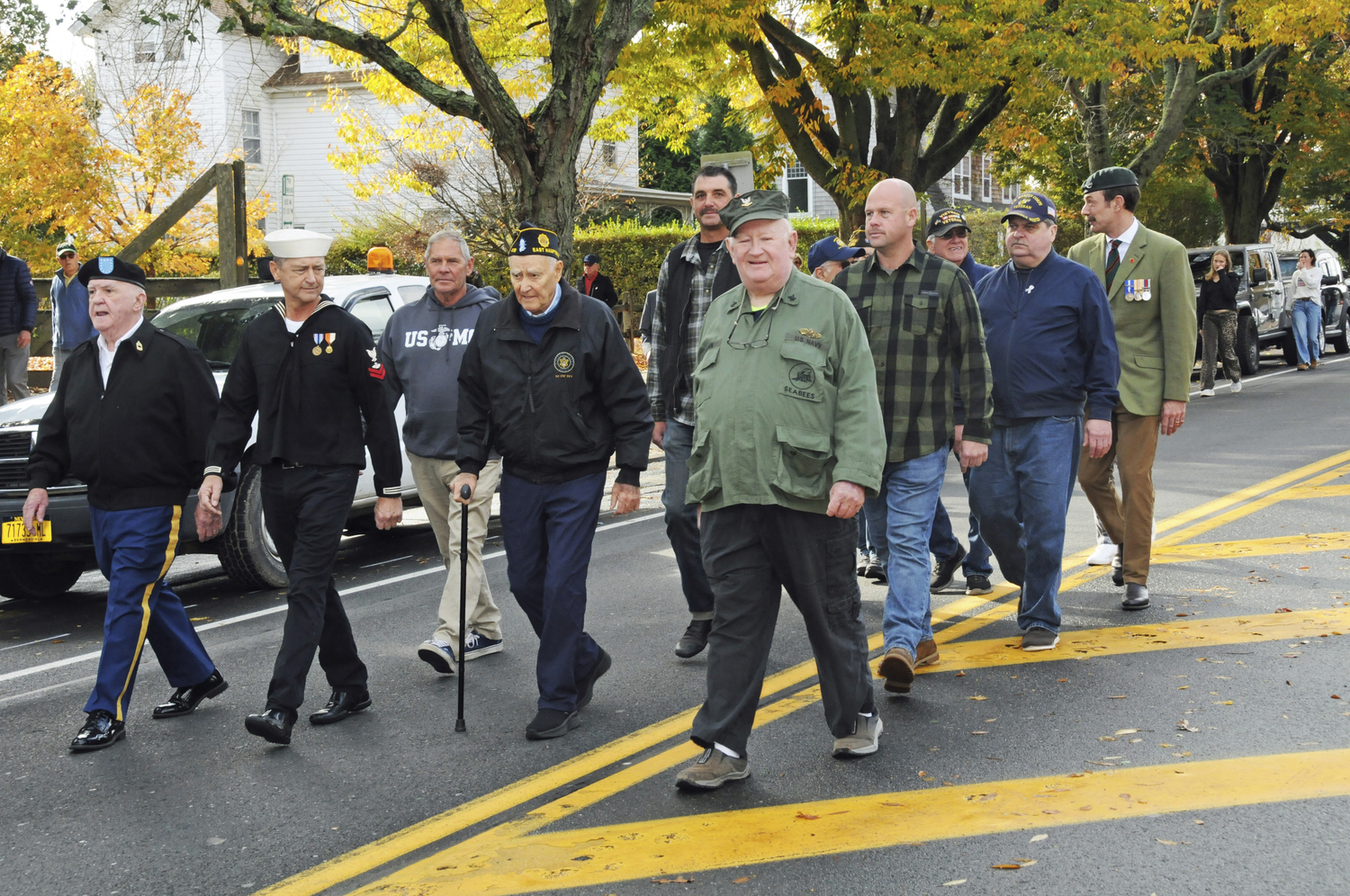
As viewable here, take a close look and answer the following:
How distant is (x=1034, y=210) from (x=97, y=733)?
4.69 meters

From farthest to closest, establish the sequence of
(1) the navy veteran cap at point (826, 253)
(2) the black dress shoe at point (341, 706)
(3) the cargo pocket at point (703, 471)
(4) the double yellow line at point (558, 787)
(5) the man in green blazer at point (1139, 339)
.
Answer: (1) the navy veteran cap at point (826, 253), (5) the man in green blazer at point (1139, 339), (2) the black dress shoe at point (341, 706), (3) the cargo pocket at point (703, 471), (4) the double yellow line at point (558, 787)

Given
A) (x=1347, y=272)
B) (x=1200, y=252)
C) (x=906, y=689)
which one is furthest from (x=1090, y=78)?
(x=1347, y=272)

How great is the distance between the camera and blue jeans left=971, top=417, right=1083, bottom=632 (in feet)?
20.4

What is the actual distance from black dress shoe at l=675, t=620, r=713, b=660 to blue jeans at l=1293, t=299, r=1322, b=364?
64.8ft

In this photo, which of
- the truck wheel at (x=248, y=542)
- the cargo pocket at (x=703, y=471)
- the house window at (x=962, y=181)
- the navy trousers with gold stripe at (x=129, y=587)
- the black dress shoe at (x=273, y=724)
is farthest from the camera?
the house window at (x=962, y=181)

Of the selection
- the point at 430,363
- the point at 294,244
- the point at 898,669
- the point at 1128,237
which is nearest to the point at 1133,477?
the point at 1128,237

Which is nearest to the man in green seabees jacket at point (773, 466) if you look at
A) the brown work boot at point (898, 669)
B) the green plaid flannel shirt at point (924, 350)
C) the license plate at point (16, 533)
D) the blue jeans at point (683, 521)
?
the brown work boot at point (898, 669)

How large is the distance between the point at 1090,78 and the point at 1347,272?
113 feet

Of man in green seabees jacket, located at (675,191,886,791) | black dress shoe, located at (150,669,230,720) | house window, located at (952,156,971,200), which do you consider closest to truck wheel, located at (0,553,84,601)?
black dress shoe, located at (150,669,230,720)

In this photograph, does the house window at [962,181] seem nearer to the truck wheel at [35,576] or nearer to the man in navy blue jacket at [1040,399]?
the truck wheel at [35,576]

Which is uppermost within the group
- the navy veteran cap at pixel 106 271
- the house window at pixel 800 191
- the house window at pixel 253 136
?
the house window at pixel 253 136

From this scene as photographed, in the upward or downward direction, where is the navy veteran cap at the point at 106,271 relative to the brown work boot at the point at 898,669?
upward

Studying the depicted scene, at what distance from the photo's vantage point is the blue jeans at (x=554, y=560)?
5.32m

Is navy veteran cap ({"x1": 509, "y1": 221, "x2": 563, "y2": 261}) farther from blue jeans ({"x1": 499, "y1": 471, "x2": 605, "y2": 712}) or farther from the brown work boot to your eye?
the brown work boot
